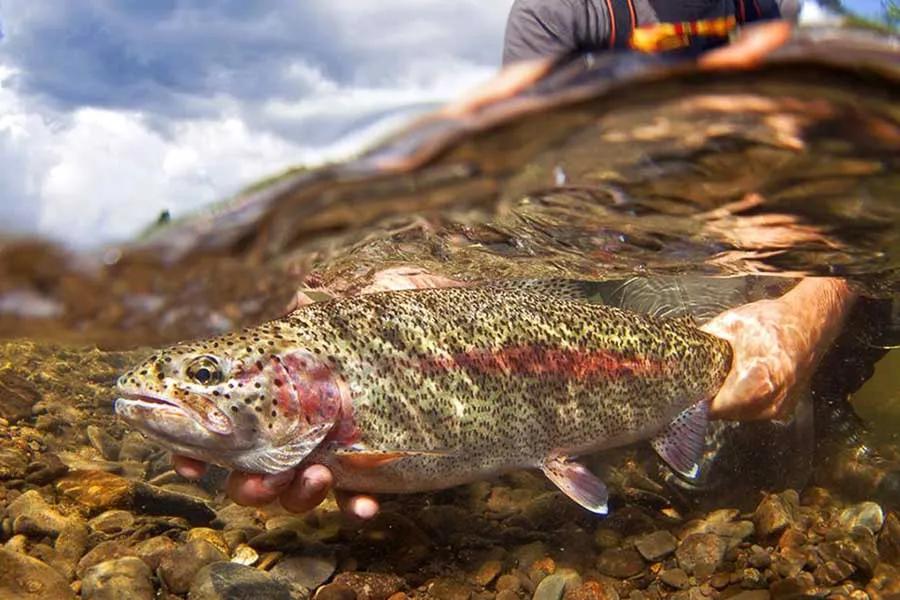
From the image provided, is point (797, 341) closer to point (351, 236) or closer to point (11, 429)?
point (351, 236)

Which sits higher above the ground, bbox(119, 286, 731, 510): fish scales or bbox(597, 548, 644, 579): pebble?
bbox(119, 286, 731, 510): fish scales

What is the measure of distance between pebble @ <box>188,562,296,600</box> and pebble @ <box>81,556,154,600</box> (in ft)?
1.01

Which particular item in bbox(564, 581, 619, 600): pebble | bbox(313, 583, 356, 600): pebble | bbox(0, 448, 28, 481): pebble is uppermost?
bbox(0, 448, 28, 481): pebble

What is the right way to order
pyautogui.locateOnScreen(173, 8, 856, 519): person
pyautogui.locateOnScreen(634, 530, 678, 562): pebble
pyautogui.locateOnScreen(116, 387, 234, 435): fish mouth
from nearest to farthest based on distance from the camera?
pyautogui.locateOnScreen(116, 387, 234, 435): fish mouth < pyautogui.locateOnScreen(173, 8, 856, 519): person < pyautogui.locateOnScreen(634, 530, 678, 562): pebble

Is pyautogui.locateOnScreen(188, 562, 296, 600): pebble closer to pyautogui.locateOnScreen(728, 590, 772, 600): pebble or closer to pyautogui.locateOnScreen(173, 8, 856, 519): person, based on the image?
pyautogui.locateOnScreen(173, 8, 856, 519): person

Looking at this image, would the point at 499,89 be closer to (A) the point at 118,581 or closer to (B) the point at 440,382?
(B) the point at 440,382

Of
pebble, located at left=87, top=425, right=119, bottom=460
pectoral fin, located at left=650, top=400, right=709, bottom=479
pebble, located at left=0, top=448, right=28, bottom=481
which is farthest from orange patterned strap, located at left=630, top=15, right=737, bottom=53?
pebble, located at left=87, top=425, right=119, bottom=460

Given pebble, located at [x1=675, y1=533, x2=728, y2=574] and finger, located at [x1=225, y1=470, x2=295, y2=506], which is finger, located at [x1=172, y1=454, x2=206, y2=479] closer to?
finger, located at [x1=225, y1=470, x2=295, y2=506]

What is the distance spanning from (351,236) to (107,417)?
479 centimetres

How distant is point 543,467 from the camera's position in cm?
508

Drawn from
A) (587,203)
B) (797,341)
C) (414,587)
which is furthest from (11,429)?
(797,341)

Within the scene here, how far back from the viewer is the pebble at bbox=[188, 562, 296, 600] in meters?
4.30

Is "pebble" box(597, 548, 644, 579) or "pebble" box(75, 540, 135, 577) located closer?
"pebble" box(75, 540, 135, 577)

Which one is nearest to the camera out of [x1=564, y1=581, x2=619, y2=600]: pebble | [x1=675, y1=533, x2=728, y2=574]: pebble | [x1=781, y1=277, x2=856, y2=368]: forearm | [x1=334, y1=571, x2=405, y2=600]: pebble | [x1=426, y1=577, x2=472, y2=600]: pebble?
[x1=334, y1=571, x2=405, y2=600]: pebble
